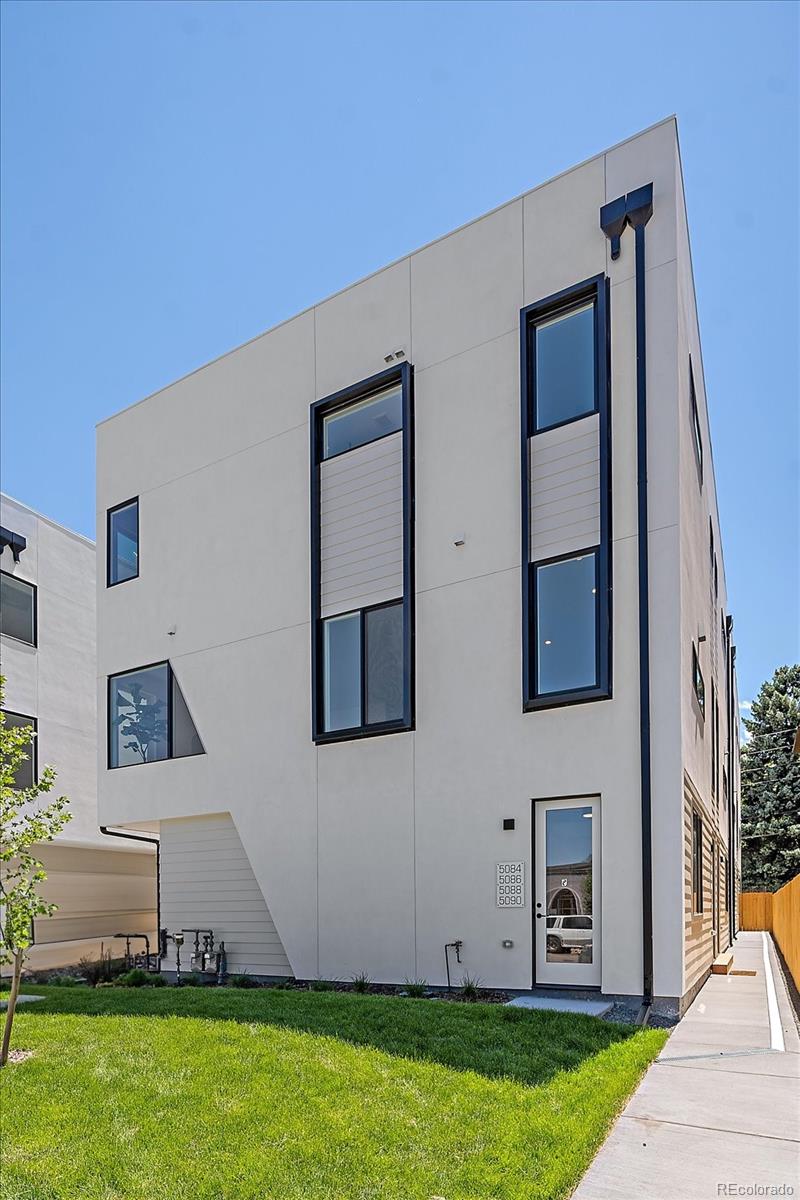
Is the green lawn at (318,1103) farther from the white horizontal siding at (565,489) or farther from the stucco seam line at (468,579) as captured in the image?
the white horizontal siding at (565,489)

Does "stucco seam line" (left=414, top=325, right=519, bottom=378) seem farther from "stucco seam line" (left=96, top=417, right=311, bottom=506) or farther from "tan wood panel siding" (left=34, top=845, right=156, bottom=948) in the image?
"tan wood panel siding" (left=34, top=845, right=156, bottom=948)

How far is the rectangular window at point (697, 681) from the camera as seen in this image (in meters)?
12.4

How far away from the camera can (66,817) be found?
27.5ft

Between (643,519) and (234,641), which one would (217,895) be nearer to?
(234,641)

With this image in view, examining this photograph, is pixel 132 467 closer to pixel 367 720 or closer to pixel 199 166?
pixel 199 166

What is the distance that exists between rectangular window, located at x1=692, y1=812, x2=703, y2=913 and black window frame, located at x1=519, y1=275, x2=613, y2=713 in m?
3.62

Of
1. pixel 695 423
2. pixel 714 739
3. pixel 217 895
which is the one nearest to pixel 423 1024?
pixel 217 895

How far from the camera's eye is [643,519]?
9906 mm

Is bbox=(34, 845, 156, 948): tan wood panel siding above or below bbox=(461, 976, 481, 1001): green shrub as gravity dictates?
below

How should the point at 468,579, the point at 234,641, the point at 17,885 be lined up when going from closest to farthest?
the point at 17,885, the point at 468,579, the point at 234,641

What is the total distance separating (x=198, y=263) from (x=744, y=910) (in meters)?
28.8

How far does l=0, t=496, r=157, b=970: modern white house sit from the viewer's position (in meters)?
19.7
